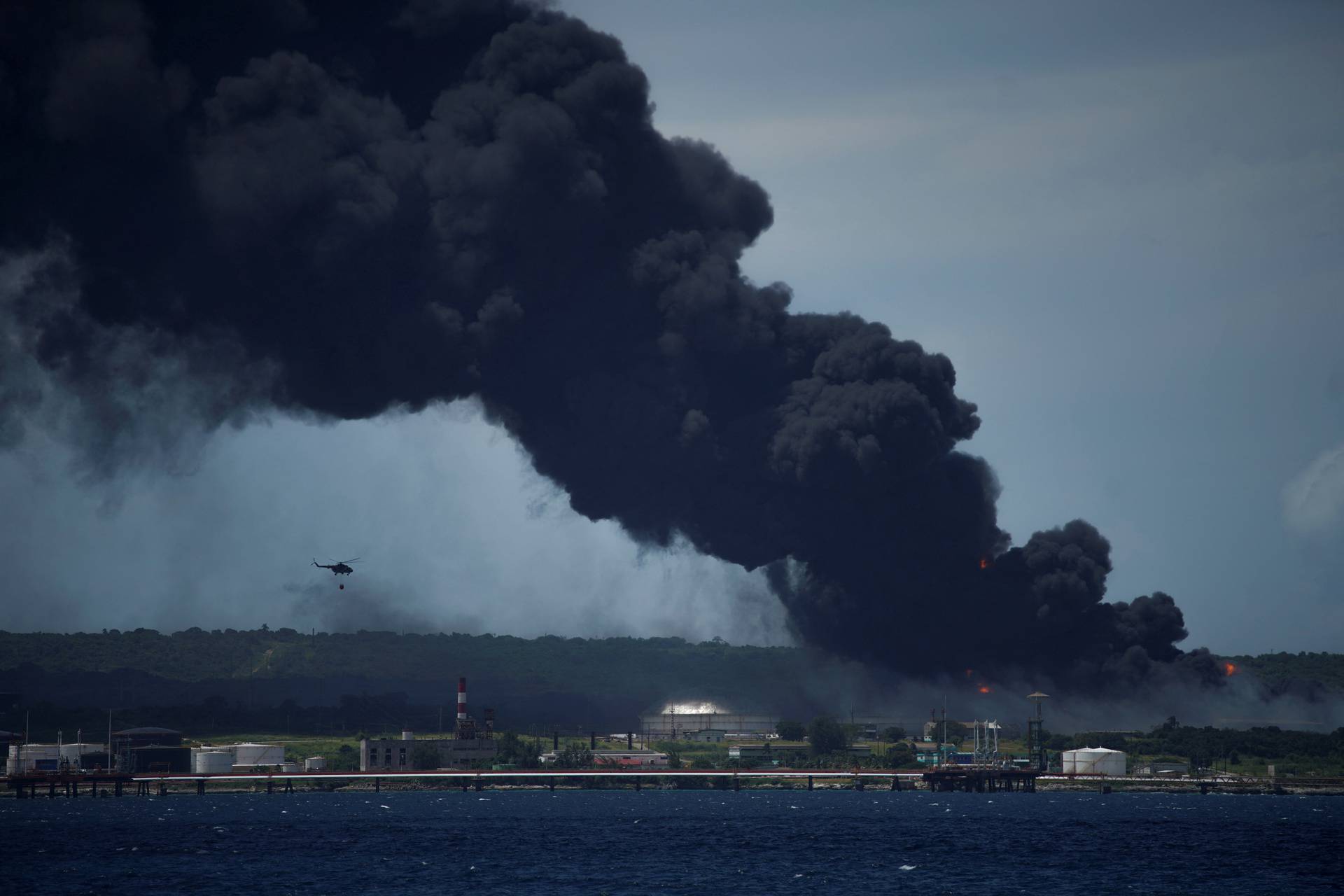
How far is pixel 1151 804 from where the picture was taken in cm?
19750

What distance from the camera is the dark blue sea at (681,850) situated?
106375 mm

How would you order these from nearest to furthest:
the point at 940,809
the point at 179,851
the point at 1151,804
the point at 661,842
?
the point at 179,851, the point at 661,842, the point at 940,809, the point at 1151,804

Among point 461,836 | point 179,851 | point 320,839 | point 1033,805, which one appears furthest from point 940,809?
point 179,851

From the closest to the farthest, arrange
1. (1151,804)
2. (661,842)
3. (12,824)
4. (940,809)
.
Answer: (661,842) < (12,824) < (940,809) < (1151,804)

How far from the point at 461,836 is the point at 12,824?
1896 inches

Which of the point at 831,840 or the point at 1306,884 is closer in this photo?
the point at 1306,884

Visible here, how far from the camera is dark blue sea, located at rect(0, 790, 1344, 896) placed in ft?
349

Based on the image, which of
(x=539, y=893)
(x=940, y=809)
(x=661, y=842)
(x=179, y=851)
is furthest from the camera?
(x=940, y=809)

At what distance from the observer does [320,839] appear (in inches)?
5502

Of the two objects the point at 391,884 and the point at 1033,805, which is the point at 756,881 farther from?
the point at 1033,805

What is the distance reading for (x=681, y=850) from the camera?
129 m

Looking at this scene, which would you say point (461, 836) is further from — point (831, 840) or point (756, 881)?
point (756, 881)

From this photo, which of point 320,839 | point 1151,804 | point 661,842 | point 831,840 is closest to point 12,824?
point 320,839

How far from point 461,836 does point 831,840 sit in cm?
3125
